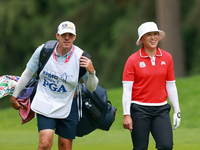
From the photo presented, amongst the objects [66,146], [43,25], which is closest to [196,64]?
[43,25]

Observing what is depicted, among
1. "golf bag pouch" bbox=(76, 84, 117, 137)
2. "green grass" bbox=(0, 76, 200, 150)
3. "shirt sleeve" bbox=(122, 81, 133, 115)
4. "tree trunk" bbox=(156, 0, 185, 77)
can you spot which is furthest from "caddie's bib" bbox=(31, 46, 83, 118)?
"tree trunk" bbox=(156, 0, 185, 77)

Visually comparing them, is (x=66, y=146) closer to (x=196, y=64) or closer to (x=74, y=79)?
(x=74, y=79)

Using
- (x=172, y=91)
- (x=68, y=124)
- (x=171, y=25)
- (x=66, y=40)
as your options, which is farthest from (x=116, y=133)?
(x=171, y=25)

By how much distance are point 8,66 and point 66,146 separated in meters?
27.3

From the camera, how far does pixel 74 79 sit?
6031 mm

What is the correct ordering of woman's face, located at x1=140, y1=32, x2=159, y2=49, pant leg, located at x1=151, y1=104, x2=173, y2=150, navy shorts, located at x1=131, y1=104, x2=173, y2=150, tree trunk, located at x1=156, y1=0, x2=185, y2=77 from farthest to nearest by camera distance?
tree trunk, located at x1=156, y1=0, x2=185, y2=77, woman's face, located at x1=140, y1=32, x2=159, y2=49, navy shorts, located at x1=131, y1=104, x2=173, y2=150, pant leg, located at x1=151, y1=104, x2=173, y2=150

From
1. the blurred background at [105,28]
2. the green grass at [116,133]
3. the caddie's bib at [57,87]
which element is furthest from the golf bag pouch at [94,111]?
the blurred background at [105,28]

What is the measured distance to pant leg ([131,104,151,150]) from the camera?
596cm

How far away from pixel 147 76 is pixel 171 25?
16717 mm

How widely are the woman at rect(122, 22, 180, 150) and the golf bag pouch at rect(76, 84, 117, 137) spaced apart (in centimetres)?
58

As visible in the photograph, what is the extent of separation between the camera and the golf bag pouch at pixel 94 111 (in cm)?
648

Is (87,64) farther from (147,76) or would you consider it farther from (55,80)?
(147,76)

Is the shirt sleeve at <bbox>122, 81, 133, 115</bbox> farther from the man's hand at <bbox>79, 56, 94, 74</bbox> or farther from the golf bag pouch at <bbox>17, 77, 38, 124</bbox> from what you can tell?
the golf bag pouch at <bbox>17, 77, 38, 124</bbox>

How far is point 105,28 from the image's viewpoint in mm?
29031
